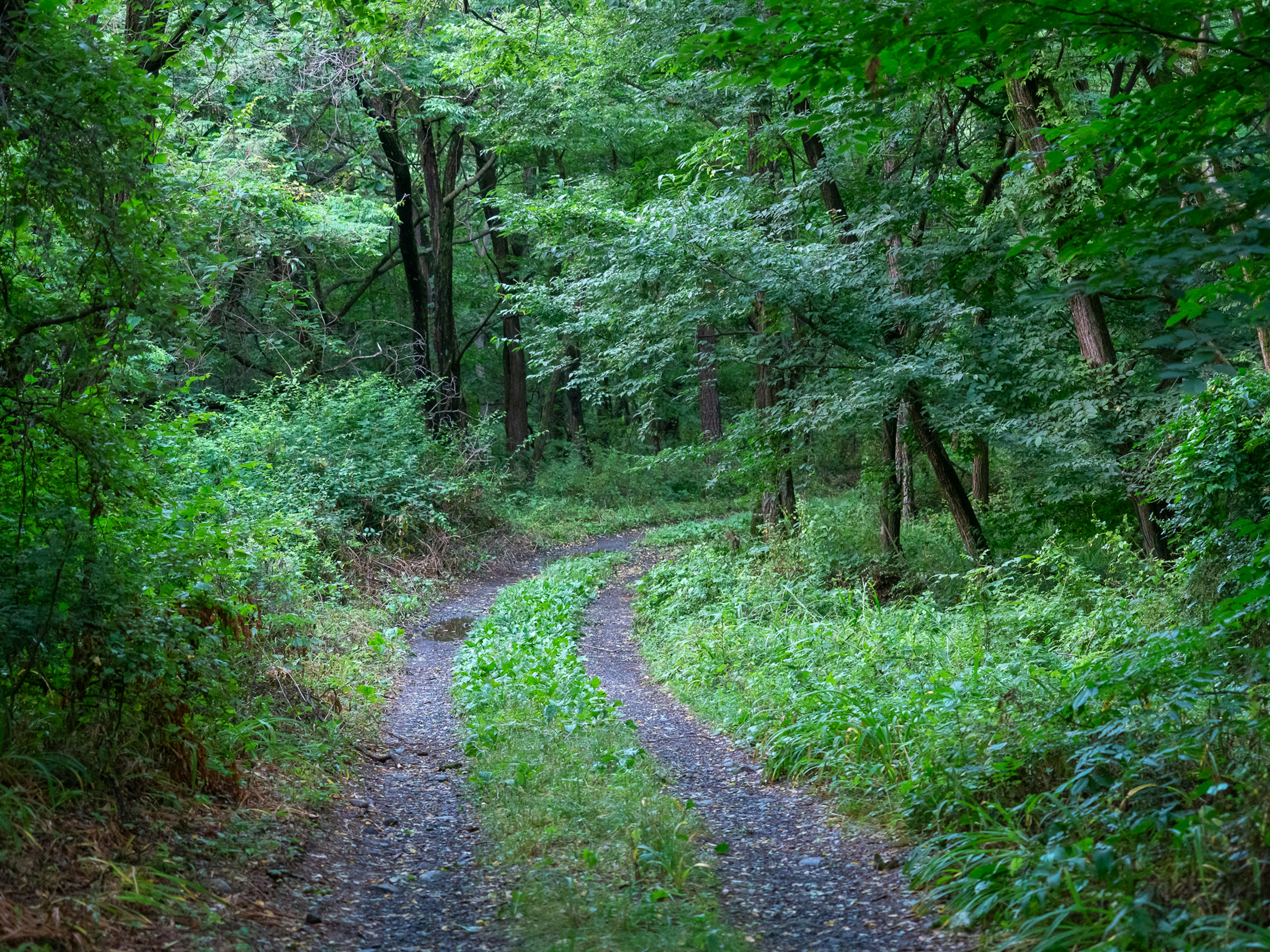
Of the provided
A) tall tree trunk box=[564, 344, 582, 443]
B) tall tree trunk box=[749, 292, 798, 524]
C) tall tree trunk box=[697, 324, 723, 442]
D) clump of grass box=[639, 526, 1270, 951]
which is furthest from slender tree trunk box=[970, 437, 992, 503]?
tall tree trunk box=[564, 344, 582, 443]

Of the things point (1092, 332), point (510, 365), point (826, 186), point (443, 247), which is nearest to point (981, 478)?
point (1092, 332)

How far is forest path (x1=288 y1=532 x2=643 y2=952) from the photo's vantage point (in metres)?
4.00

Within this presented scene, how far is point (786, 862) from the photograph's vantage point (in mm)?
4812

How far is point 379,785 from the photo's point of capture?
6176 millimetres

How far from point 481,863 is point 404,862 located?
1.54 feet

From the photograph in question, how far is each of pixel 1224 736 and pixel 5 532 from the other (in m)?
6.05

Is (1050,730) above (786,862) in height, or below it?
above

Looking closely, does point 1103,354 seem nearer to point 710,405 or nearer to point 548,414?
point 710,405

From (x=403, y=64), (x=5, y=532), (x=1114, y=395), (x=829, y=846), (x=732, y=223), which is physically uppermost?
(x=403, y=64)

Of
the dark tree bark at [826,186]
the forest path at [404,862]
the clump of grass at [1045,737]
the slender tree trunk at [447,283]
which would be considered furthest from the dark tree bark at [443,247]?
the forest path at [404,862]

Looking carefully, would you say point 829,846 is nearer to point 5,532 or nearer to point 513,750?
point 513,750

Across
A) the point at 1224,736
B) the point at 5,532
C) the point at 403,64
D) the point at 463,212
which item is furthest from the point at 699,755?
the point at 463,212

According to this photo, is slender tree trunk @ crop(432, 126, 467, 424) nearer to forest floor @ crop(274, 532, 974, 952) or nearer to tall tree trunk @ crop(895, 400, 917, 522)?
tall tree trunk @ crop(895, 400, 917, 522)

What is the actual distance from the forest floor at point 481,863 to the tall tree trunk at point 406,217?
13308 millimetres
